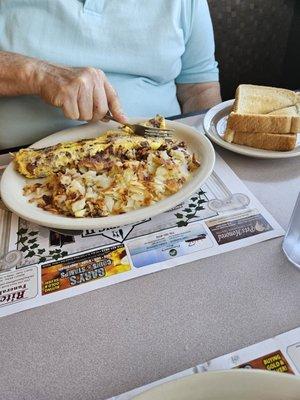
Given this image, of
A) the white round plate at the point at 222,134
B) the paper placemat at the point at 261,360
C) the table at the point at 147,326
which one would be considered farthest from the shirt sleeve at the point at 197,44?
the paper placemat at the point at 261,360

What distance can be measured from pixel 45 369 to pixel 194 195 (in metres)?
0.40

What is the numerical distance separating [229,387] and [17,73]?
76 cm

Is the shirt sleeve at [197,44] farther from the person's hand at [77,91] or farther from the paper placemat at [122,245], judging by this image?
the paper placemat at [122,245]

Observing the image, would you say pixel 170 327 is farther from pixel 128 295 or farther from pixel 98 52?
pixel 98 52

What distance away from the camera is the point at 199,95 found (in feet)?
3.82

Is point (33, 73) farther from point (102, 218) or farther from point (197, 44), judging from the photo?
point (197, 44)

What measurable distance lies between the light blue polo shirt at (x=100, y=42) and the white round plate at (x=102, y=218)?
128 mm

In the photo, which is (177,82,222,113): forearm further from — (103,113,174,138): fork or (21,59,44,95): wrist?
(21,59,44,95): wrist

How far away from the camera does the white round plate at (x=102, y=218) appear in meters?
0.61

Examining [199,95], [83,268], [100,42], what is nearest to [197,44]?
[199,95]

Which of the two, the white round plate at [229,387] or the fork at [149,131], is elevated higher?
the white round plate at [229,387]

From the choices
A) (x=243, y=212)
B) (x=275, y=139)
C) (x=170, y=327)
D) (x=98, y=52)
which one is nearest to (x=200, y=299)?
(x=170, y=327)

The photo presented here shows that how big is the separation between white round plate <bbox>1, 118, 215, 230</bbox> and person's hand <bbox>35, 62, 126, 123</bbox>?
2.7 inches

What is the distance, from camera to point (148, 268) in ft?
1.87
